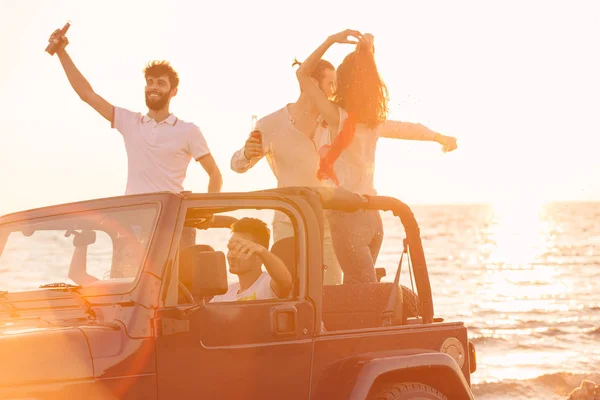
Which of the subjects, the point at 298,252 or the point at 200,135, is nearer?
the point at 298,252

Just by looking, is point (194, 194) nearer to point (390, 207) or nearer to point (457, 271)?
point (390, 207)

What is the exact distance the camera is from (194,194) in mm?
5070

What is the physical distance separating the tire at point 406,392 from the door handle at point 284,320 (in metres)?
0.69

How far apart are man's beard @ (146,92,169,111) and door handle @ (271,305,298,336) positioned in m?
3.10

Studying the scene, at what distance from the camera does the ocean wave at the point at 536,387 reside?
69.5 ft

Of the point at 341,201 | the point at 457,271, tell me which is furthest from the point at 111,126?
the point at 457,271

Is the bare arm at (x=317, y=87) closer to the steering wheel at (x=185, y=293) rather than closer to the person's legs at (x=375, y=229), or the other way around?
the person's legs at (x=375, y=229)

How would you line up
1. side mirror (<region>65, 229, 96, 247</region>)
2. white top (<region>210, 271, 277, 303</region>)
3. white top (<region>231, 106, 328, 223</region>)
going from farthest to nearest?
white top (<region>231, 106, 328, 223</region>) → side mirror (<region>65, 229, 96, 247</region>) → white top (<region>210, 271, 277, 303</region>)

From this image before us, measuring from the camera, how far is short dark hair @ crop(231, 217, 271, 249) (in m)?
5.81

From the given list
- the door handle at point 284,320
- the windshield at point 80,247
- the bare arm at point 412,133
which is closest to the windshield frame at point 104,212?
the windshield at point 80,247

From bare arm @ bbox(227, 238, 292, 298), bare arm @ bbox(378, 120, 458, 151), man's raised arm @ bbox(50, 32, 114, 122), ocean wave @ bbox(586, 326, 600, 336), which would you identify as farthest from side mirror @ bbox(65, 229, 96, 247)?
ocean wave @ bbox(586, 326, 600, 336)

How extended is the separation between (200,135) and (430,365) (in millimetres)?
2977

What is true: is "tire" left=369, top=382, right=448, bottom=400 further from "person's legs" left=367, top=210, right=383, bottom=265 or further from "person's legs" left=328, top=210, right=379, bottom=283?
"person's legs" left=367, top=210, right=383, bottom=265

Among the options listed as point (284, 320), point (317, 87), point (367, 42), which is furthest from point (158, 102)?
point (284, 320)
